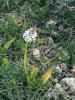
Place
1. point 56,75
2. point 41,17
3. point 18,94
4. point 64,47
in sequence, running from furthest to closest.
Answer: point 41,17
point 64,47
point 56,75
point 18,94

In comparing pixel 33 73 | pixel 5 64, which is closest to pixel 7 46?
pixel 5 64

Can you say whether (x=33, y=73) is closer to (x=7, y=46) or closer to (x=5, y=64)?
(x=5, y=64)

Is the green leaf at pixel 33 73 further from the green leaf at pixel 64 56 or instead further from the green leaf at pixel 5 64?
the green leaf at pixel 64 56

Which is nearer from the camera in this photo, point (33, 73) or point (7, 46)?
point (33, 73)

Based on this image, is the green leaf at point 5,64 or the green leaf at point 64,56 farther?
the green leaf at point 64,56

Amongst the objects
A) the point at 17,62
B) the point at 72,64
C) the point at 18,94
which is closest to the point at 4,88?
the point at 18,94

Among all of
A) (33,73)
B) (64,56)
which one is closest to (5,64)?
(33,73)

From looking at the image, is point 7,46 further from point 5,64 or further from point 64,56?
point 64,56

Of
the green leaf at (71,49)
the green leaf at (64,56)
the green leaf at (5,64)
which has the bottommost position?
the green leaf at (64,56)

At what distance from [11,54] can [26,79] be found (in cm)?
26

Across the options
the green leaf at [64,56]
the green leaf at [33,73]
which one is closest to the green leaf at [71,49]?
the green leaf at [64,56]

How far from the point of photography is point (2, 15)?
2182mm

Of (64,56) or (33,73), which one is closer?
(33,73)

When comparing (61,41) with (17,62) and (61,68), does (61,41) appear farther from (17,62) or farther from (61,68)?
(17,62)
